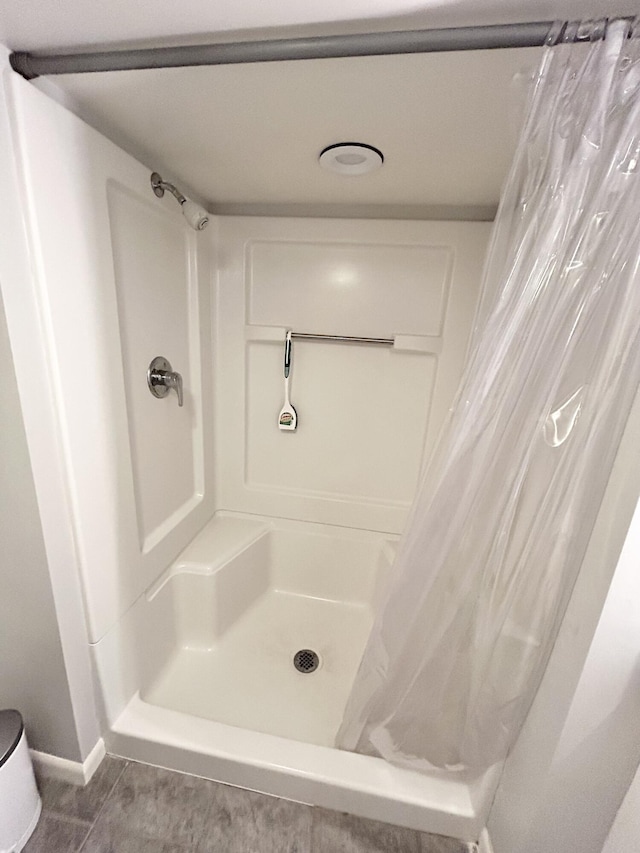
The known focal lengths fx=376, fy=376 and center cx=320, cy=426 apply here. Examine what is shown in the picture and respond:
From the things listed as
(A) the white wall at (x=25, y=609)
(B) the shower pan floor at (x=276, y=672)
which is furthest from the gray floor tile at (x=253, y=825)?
(A) the white wall at (x=25, y=609)

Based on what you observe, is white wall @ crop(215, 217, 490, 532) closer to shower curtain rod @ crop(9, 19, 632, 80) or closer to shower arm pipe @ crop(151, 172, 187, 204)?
shower arm pipe @ crop(151, 172, 187, 204)

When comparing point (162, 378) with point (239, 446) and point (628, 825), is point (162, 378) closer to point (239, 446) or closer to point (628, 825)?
point (239, 446)

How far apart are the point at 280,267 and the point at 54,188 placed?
80cm

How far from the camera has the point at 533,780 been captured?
0.75m

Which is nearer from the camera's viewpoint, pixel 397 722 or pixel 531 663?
pixel 531 663

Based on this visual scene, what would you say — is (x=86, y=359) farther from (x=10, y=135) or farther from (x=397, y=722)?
(x=397, y=722)

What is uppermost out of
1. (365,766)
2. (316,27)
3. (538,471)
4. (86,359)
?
(316,27)

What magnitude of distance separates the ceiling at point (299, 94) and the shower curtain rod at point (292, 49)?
2cm

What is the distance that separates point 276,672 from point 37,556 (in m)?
0.95

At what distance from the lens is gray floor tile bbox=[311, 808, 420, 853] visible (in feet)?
2.98

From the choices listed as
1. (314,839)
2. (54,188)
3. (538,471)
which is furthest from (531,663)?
(54,188)

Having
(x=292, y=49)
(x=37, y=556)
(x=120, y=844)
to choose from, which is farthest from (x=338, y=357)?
(x=120, y=844)

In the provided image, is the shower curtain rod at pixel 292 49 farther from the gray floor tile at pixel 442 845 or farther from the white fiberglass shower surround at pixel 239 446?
the gray floor tile at pixel 442 845

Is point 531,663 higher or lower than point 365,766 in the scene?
higher
